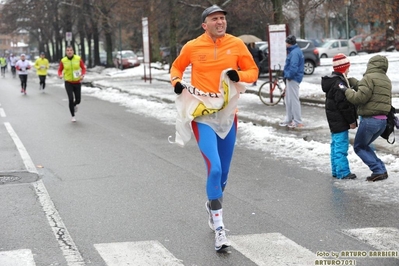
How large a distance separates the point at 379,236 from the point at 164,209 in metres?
2.33

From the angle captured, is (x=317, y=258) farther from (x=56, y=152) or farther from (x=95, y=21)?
(x=95, y=21)

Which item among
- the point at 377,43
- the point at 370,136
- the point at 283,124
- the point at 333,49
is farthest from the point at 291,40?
the point at 333,49

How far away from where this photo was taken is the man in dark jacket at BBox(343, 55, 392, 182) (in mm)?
8711

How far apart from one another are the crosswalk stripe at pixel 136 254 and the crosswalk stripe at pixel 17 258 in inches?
22.0

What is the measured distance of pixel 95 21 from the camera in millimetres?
52812

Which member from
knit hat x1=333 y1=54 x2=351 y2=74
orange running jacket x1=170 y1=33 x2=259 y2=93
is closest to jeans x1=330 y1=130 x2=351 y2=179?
knit hat x1=333 y1=54 x2=351 y2=74

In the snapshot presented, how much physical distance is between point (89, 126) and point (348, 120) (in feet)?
27.4

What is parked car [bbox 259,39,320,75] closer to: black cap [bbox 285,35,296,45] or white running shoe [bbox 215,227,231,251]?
black cap [bbox 285,35,296,45]

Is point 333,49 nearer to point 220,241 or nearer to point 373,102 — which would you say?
point 373,102

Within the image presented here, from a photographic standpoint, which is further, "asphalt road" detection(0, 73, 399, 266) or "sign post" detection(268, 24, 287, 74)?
"sign post" detection(268, 24, 287, 74)

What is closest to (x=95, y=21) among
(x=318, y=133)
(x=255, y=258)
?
(x=318, y=133)

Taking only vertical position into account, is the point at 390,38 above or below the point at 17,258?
above

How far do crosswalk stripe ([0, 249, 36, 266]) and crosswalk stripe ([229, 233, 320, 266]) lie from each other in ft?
5.48

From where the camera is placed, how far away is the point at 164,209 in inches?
300
